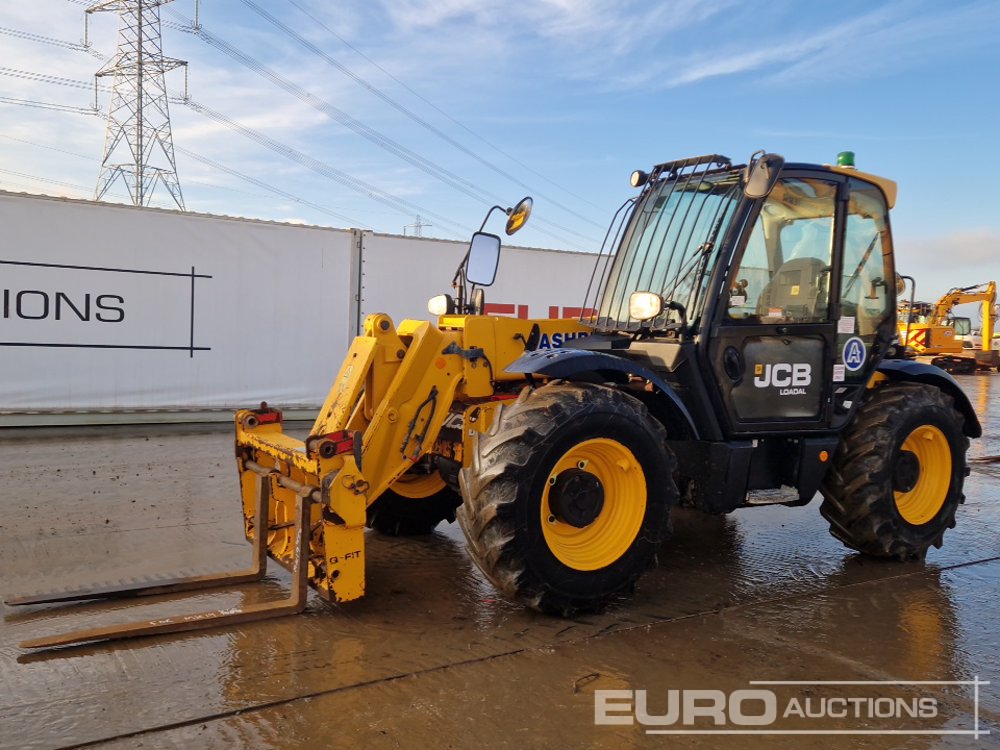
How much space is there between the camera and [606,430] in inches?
160

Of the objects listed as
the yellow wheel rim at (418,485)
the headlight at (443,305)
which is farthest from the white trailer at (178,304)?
the headlight at (443,305)

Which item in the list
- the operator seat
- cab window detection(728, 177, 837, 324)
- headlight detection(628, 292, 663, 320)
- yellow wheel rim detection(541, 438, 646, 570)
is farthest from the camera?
the operator seat

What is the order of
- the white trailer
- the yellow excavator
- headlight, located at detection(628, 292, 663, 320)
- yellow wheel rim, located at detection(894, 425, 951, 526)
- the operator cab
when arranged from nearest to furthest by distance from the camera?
headlight, located at detection(628, 292, 663, 320) → the operator cab → yellow wheel rim, located at detection(894, 425, 951, 526) → the white trailer → the yellow excavator

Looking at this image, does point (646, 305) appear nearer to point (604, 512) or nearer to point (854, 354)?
point (604, 512)

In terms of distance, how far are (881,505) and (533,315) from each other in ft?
29.4

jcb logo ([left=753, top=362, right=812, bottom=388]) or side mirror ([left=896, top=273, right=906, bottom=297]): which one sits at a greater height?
side mirror ([left=896, top=273, right=906, bottom=297])

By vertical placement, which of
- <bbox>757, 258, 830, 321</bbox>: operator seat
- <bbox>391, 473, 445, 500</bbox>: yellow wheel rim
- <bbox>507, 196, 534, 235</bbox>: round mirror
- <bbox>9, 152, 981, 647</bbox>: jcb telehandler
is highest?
<bbox>507, 196, 534, 235</bbox>: round mirror

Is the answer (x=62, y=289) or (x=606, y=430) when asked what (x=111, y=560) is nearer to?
(x=606, y=430)

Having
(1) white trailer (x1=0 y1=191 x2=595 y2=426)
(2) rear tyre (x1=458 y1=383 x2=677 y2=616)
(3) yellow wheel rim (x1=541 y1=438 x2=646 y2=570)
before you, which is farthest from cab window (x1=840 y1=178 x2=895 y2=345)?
(1) white trailer (x1=0 y1=191 x2=595 y2=426)

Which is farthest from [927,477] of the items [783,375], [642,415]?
[642,415]

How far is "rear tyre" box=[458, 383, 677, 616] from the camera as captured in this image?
3816mm

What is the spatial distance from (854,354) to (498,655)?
304 centimetres
